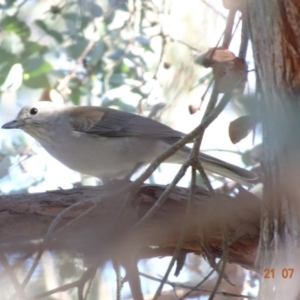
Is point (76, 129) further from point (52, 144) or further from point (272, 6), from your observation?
point (272, 6)

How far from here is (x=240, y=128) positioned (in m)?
2.90

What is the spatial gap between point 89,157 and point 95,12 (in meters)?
1.92

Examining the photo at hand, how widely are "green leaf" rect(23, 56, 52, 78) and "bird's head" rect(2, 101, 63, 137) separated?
379mm

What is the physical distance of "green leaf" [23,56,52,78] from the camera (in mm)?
5645

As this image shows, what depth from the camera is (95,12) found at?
20.8 feet

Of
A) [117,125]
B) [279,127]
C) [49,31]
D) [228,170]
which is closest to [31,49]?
[49,31]

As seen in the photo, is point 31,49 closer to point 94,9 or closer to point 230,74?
point 94,9

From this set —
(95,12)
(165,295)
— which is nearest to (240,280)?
(165,295)

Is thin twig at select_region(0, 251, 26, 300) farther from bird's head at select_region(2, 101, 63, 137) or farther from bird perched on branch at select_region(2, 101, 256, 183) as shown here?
bird's head at select_region(2, 101, 63, 137)

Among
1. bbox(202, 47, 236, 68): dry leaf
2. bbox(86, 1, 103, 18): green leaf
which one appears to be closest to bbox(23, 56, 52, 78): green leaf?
bbox(86, 1, 103, 18): green leaf

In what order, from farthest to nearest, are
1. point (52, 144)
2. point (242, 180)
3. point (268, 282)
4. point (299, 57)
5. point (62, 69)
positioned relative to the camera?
point (62, 69), point (52, 144), point (242, 180), point (299, 57), point (268, 282)

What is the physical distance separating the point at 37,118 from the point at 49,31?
103cm

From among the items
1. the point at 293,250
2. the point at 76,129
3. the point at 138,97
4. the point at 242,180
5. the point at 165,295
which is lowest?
the point at 165,295

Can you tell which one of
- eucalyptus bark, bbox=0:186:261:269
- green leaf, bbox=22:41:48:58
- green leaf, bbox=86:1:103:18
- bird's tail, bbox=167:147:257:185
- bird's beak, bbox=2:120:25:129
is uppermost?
green leaf, bbox=86:1:103:18
